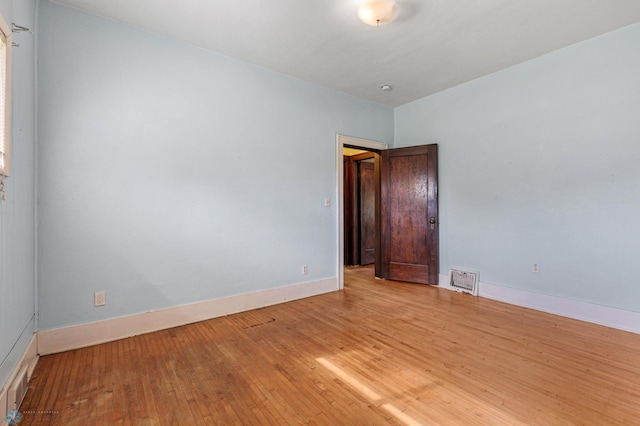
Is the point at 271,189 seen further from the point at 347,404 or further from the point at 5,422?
the point at 5,422

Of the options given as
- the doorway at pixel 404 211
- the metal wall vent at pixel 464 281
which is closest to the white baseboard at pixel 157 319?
the doorway at pixel 404 211

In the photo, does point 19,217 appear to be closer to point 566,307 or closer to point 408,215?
point 408,215

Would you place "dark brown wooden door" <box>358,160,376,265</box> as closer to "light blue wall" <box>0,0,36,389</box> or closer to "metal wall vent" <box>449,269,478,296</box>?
"metal wall vent" <box>449,269,478,296</box>

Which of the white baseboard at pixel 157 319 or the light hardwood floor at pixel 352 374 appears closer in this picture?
the light hardwood floor at pixel 352 374

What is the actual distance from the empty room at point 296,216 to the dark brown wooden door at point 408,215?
0.80 ft

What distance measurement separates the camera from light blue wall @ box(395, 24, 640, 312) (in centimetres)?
279

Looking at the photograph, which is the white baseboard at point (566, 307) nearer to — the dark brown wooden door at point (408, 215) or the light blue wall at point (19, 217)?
the dark brown wooden door at point (408, 215)

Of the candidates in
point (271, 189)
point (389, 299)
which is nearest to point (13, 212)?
point (271, 189)

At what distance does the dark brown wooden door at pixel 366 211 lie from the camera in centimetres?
607

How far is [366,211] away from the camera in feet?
20.0

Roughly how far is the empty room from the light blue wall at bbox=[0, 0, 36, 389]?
0.09ft

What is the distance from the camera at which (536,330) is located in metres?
2.75

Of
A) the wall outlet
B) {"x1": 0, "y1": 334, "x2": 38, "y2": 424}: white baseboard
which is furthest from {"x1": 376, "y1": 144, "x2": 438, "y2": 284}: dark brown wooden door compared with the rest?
{"x1": 0, "y1": 334, "x2": 38, "y2": 424}: white baseboard

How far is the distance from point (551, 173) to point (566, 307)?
149cm
